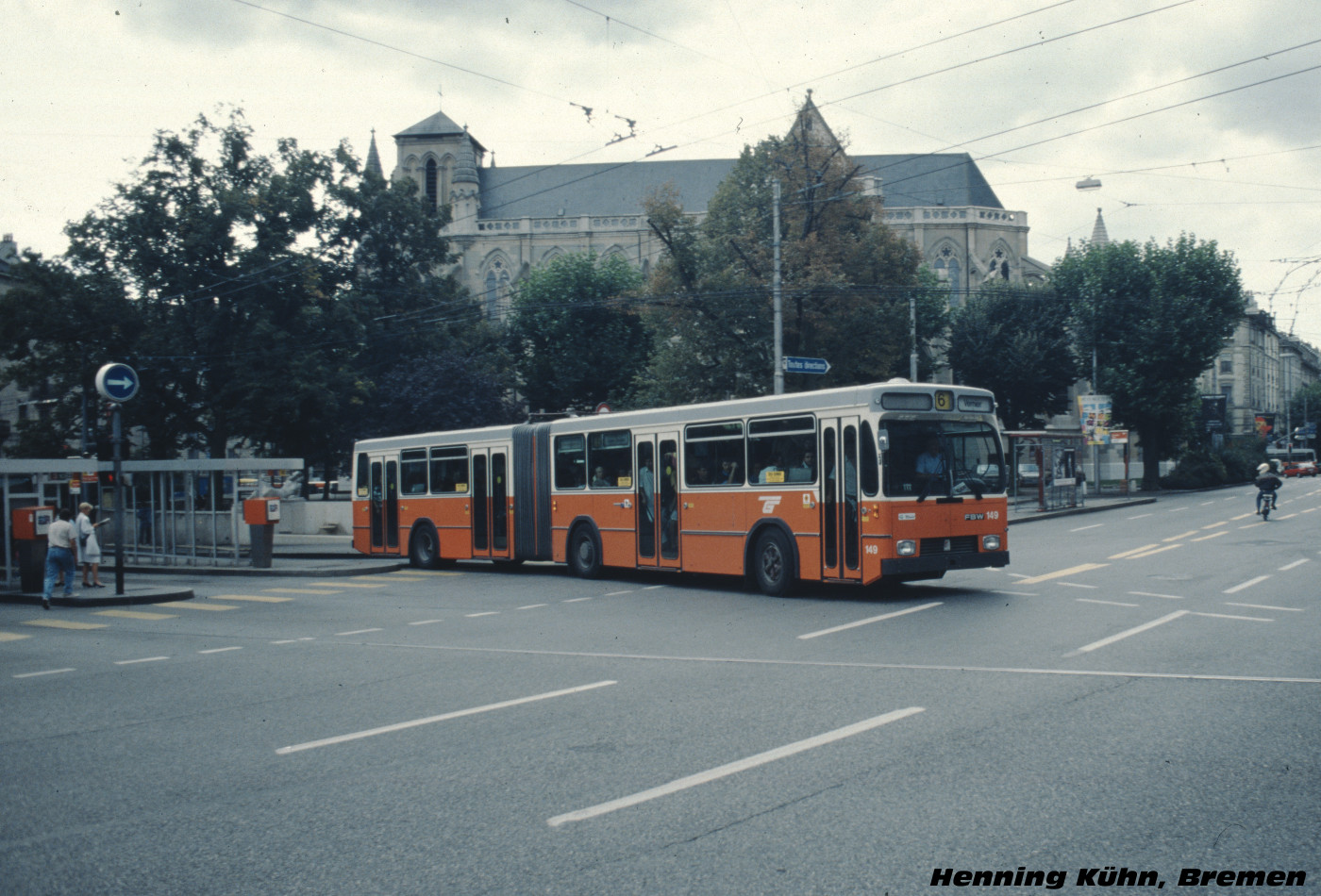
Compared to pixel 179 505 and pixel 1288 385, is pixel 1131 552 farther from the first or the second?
pixel 1288 385

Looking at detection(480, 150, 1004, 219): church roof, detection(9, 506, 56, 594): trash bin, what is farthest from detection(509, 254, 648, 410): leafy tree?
detection(9, 506, 56, 594): trash bin

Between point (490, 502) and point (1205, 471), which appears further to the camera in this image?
point (1205, 471)

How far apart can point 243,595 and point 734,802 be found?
577 inches

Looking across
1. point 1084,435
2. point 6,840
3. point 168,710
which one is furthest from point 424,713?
point 1084,435

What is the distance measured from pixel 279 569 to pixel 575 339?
112ft

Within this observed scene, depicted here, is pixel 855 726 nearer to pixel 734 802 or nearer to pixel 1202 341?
pixel 734 802

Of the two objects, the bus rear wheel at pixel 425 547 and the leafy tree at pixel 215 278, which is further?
the leafy tree at pixel 215 278

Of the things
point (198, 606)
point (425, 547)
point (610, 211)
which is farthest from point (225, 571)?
point (610, 211)

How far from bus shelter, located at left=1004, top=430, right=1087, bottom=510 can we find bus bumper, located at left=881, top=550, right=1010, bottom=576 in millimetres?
20445

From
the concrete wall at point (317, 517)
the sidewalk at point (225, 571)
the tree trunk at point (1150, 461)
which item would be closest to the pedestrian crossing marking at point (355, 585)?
the sidewalk at point (225, 571)

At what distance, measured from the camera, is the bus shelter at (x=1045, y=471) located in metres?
34.2

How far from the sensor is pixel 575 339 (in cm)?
5519

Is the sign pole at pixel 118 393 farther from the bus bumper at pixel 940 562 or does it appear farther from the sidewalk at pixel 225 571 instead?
the bus bumper at pixel 940 562

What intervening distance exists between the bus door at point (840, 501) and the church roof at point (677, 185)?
6403cm
